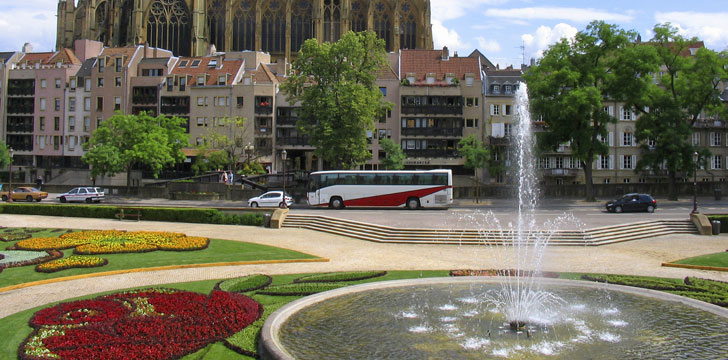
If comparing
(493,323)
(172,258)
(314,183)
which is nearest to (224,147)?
(314,183)

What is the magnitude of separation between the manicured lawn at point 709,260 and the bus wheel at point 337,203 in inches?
1105

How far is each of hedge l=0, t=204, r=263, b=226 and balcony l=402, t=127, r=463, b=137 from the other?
3562 cm

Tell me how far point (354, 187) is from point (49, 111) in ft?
191

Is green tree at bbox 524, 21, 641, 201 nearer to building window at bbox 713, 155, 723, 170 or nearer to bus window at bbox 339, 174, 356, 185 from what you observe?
bus window at bbox 339, 174, 356, 185

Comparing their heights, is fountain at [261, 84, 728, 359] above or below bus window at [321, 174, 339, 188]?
below

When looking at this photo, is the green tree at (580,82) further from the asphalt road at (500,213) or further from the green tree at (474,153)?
the green tree at (474,153)

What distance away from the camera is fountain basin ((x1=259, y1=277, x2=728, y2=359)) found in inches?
506

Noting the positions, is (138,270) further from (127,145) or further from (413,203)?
(127,145)

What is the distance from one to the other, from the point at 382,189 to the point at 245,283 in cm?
2915

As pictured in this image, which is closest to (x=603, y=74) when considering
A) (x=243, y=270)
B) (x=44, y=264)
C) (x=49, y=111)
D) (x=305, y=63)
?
(x=305, y=63)

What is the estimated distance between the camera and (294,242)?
31797mm

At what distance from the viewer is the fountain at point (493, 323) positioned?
12930 millimetres

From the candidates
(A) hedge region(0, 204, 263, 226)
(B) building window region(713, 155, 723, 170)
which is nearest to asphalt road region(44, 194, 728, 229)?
(A) hedge region(0, 204, 263, 226)

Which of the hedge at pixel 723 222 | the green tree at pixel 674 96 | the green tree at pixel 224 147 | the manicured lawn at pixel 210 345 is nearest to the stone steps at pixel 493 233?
the hedge at pixel 723 222
